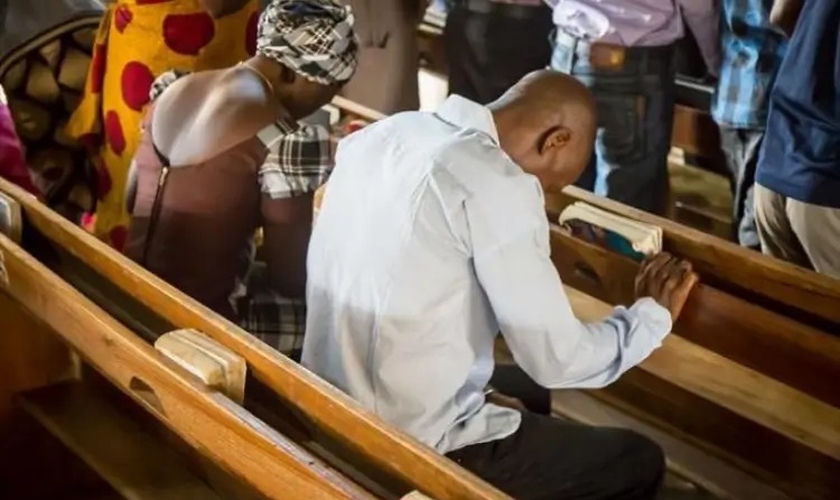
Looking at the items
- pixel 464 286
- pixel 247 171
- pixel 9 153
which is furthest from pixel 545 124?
pixel 9 153

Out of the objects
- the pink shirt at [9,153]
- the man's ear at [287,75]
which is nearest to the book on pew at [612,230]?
the man's ear at [287,75]

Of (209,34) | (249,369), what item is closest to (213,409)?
(249,369)

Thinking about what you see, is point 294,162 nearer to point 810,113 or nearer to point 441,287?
point 441,287

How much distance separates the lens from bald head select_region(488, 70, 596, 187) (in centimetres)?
161

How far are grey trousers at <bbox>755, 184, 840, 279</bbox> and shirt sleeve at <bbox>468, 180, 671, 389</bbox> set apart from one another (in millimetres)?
716

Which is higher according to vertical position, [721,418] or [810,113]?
[810,113]

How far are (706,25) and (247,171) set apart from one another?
50.5 inches

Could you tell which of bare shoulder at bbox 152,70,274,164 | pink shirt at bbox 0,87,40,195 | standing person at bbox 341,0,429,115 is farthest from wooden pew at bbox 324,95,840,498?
standing person at bbox 341,0,429,115

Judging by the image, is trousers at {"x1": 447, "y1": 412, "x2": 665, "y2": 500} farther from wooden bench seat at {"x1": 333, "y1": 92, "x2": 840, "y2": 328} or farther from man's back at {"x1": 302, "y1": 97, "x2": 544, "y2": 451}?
wooden bench seat at {"x1": 333, "y1": 92, "x2": 840, "y2": 328}

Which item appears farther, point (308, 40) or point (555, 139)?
point (308, 40)

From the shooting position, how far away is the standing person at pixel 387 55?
3041 mm

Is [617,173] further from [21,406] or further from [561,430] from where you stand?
[21,406]

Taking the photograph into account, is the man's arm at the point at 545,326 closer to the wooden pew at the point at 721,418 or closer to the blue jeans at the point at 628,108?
the wooden pew at the point at 721,418

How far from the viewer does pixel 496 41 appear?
3.02 m
